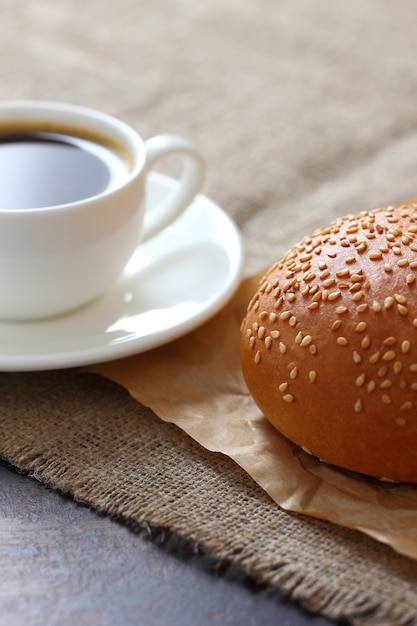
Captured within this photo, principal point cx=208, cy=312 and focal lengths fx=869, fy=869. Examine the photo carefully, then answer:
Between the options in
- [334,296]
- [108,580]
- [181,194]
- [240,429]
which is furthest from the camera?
[181,194]

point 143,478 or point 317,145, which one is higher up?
point 317,145

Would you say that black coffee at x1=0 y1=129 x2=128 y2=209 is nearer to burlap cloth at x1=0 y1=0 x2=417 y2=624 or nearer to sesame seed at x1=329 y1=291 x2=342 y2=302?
burlap cloth at x1=0 y1=0 x2=417 y2=624

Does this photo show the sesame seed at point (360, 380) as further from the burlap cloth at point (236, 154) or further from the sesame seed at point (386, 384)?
the burlap cloth at point (236, 154)

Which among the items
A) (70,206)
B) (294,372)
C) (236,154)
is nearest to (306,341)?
(294,372)

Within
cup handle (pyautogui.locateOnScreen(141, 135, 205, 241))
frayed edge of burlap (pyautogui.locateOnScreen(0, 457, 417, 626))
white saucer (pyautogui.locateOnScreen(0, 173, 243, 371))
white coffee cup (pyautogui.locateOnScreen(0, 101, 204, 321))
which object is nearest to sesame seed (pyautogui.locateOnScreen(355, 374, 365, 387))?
frayed edge of burlap (pyautogui.locateOnScreen(0, 457, 417, 626))

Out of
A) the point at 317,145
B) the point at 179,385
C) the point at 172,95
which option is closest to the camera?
the point at 179,385

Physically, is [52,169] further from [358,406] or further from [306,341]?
[358,406]

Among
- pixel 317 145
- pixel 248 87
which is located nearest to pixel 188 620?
pixel 317 145

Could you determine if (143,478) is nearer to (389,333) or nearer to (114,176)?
(389,333)
